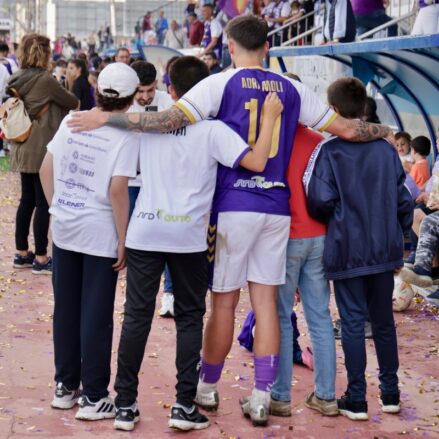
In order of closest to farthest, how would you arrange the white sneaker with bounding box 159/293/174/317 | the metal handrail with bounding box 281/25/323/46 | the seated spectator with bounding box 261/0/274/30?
the white sneaker with bounding box 159/293/174/317 < the metal handrail with bounding box 281/25/323/46 < the seated spectator with bounding box 261/0/274/30

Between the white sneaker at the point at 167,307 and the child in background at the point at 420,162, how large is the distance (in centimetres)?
337

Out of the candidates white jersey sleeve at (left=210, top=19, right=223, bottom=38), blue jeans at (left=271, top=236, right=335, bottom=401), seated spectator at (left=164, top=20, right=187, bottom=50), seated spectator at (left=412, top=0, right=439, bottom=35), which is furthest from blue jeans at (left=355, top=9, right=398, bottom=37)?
seated spectator at (left=164, top=20, right=187, bottom=50)

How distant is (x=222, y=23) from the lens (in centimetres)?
2048

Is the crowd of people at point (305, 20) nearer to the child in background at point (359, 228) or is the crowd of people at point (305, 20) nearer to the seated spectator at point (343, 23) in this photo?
the seated spectator at point (343, 23)

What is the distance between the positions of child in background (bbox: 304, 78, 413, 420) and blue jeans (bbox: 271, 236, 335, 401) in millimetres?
76

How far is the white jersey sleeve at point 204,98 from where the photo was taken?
15.4 ft

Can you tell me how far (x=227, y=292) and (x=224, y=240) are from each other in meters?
0.30

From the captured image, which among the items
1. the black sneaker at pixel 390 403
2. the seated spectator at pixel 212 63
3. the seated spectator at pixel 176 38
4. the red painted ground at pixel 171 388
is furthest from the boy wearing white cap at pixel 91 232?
the seated spectator at pixel 176 38

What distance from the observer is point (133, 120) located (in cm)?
475

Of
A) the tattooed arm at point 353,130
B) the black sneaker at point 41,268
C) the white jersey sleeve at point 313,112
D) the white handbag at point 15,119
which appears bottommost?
the black sneaker at point 41,268

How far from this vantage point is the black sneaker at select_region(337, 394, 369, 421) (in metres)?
5.17

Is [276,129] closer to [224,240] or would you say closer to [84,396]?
[224,240]

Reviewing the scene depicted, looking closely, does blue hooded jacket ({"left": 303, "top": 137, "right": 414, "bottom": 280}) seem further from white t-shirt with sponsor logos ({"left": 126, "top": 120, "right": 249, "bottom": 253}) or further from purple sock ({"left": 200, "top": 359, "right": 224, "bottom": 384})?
purple sock ({"left": 200, "top": 359, "right": 224, "bottom": 384})

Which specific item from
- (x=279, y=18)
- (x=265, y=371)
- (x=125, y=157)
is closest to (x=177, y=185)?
(x=125, y=157)
